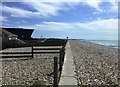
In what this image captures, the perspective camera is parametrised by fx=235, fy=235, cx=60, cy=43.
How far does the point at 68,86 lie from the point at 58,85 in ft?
0.91

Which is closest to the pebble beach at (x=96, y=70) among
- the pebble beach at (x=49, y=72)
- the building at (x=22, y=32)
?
the pebble beach at (x=49, y=72)

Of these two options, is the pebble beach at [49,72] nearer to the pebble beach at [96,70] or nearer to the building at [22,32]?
the pebble beach at [96,70]

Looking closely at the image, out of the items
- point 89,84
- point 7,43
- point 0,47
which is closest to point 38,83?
point 89,84

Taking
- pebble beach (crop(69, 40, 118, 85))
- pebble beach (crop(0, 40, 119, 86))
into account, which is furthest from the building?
pebble beach (crop(0, 40, 119, 86))

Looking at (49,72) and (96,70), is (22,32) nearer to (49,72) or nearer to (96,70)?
(49,72)

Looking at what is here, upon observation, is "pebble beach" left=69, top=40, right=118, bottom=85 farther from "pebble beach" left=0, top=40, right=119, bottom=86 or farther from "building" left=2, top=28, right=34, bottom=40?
"building" left=2, top=28, right=34, bottom=40

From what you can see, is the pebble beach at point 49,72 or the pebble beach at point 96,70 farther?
the pebble beach at point 49,72

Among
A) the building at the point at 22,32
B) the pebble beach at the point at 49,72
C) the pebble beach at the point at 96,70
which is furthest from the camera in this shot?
the building at the point at 22,32

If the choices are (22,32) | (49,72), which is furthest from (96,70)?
(22,32)

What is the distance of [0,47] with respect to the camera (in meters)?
32.7

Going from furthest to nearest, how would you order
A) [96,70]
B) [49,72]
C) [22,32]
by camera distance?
[22,32] < [96,70] < [49,72]

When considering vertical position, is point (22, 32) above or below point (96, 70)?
above

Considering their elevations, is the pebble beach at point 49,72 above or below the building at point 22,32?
below

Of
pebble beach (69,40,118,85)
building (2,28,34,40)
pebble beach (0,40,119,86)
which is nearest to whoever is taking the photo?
pebble beach (69,40,118,85)
